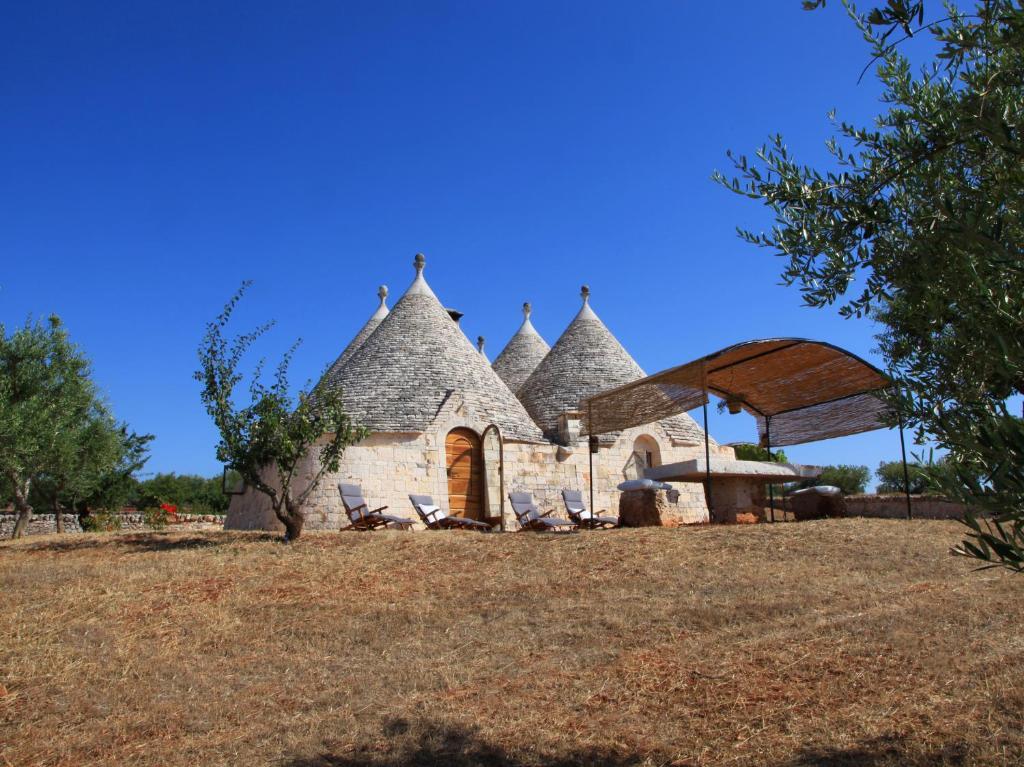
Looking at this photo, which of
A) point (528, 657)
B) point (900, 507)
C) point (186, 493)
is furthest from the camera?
point (186, 493)

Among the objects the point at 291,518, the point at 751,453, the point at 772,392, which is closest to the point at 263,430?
the point at 291,518

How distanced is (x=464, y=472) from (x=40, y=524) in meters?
15.3

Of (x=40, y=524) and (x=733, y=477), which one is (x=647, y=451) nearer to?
(x=733, y=477)

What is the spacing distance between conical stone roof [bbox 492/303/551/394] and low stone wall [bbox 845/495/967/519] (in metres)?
11.5

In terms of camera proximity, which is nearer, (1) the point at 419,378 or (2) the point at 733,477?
(2) the point at 733,477

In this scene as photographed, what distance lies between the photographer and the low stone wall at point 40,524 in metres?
22.8

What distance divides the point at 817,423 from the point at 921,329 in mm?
13386

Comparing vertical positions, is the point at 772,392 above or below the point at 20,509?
above

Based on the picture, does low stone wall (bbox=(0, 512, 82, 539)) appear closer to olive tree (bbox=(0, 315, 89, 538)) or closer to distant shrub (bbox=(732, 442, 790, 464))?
olive tree (bbox=(0, 315, 89, 538))

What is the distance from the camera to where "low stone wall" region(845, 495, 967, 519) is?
612 inches

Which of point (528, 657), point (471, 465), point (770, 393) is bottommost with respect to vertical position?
point (528, 657)

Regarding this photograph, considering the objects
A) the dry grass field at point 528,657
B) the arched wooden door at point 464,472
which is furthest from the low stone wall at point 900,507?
the arched wooden door at point 464,472

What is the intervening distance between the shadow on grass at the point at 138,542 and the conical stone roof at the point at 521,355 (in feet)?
44.9

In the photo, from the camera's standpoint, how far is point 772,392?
1636 cm
